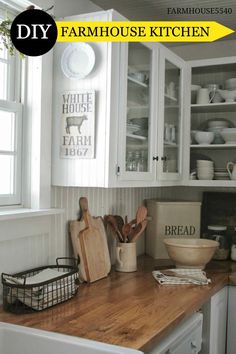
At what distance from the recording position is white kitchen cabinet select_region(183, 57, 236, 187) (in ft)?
9.53

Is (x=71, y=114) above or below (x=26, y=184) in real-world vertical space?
above

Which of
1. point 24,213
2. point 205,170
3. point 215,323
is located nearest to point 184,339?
point 215,323

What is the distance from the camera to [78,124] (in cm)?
202

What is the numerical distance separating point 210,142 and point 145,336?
5.75 feet

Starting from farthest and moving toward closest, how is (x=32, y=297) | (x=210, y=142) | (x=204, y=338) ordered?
(x=210, y=142) < (x=204, y=338) < (x=32, y=297)

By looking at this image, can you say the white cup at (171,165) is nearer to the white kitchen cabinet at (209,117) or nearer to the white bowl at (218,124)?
the white kitchen cabinet at (209,117)

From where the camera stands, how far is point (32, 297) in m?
1.68

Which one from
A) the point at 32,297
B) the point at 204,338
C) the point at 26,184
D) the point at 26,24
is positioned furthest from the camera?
the point at 204,338

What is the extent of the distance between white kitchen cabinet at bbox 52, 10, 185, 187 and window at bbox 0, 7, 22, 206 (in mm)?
184

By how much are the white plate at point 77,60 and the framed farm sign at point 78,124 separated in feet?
0.29

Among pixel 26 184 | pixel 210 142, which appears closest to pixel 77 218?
pixel 26 184

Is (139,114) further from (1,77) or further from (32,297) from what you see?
(32,297)

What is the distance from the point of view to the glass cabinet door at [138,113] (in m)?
2.12

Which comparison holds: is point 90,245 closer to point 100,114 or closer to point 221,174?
point 100,114
